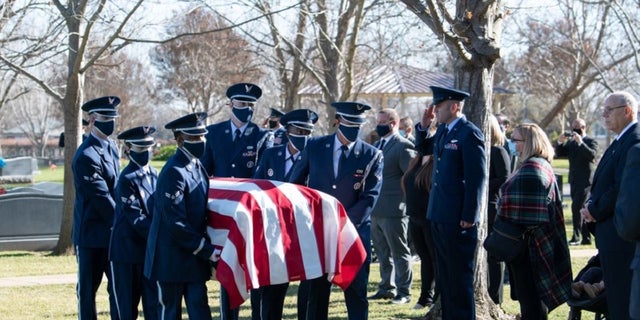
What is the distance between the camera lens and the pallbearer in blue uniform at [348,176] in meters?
6.92

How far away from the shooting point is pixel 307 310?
23.6 feet

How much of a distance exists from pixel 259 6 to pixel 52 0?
315 cm

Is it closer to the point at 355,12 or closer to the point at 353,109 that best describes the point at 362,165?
the point at 353,109

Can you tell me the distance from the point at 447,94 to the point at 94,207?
9.94 ft

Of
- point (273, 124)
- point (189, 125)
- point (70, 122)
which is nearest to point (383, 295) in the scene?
point (273, 124)

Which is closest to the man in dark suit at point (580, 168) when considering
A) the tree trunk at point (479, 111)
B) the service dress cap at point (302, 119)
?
the tree trunk at point (479, 111)

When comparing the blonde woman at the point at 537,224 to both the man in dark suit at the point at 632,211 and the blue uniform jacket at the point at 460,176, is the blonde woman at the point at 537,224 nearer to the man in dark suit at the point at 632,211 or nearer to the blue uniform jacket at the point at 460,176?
the blue uniform jacket at the point at 460,176

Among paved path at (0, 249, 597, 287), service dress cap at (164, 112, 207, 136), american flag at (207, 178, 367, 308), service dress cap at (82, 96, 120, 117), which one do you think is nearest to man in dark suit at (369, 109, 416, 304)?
american flag at (207, 178, 367, 308)

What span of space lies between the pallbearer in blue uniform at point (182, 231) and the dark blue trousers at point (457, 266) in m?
1.93

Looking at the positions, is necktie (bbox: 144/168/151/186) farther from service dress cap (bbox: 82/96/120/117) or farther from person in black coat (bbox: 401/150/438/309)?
person in black coat (bbox: 401/150/438/309)

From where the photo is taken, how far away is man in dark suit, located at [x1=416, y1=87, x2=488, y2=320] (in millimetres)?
6695

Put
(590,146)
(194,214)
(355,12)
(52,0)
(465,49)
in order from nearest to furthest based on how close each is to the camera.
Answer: (194,214)
(465,49)
(52,0)
(590,146)
(355,12)

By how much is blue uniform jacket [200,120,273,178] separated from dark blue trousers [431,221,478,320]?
1906mm

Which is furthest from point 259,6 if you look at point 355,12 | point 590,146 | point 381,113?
point 590,146
